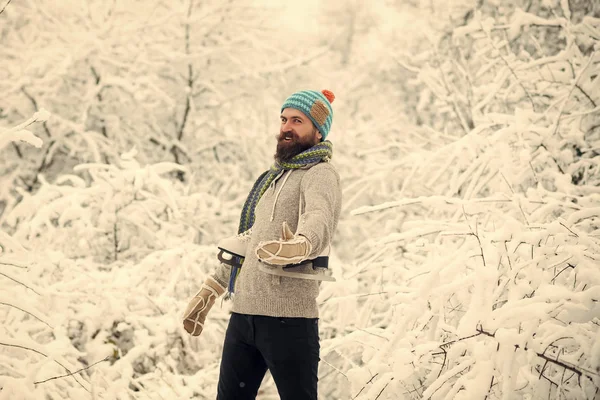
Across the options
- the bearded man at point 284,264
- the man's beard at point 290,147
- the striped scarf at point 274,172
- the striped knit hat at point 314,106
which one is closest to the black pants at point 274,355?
the bearded man at point 284,264

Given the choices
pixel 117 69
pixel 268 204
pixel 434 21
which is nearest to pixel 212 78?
pixel 117 69

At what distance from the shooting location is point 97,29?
7.05m

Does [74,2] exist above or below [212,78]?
above

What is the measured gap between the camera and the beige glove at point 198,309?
2289 mm

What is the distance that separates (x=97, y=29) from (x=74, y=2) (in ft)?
1.77

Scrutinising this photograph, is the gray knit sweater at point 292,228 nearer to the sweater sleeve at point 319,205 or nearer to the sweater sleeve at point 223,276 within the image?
the sweater sleeve at point 319,205

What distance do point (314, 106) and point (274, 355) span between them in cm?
106

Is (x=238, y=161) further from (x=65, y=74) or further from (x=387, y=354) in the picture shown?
(x=387, y=354)

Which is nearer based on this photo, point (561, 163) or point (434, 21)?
point (561, 163)

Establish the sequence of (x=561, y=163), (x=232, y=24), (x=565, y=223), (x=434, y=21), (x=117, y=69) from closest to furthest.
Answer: (x=565, y=223), (x=561, y=163), (x=434, y=21), (x=117, y=69), (x=232, y=24)

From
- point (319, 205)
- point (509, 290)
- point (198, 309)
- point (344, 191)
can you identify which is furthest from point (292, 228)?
point (344, 191)

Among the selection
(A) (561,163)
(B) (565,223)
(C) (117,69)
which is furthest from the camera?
(C) (117,69)

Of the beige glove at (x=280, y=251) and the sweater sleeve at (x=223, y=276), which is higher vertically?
the sweater sleeve at (x=223, y=276)

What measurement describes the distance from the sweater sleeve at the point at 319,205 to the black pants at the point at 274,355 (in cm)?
31
